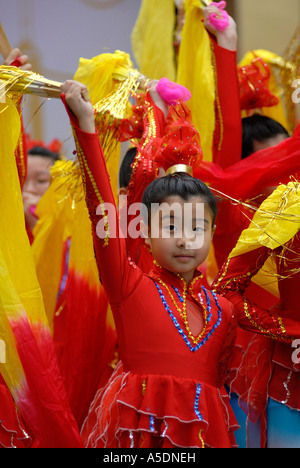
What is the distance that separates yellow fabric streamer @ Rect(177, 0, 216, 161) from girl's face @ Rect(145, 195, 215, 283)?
0.84 meters

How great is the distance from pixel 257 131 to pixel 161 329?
1.11 metres

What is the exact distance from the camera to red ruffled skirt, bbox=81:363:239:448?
1.74 m

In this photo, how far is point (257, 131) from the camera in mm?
2707

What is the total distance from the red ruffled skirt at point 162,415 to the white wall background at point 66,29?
2.40 metres

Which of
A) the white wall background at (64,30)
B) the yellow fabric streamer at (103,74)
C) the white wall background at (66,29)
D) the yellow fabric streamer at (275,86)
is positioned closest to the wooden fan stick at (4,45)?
the yellow fabric streamer at (103,74)

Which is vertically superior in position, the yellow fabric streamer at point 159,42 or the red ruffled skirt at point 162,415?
the yellow fabric streamer at point 159,42

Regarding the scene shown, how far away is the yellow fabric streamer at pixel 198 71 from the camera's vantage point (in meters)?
2.70

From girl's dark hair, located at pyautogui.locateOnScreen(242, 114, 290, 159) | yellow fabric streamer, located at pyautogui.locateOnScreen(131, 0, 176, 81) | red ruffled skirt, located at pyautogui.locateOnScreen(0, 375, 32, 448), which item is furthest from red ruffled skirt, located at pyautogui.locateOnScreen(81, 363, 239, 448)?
yellow fabric streamer, located at pyautogui.locateOnScreen(131, 0, 176, 81)

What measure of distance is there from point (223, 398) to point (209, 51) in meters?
1.36

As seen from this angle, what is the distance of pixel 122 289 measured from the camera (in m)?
1.83

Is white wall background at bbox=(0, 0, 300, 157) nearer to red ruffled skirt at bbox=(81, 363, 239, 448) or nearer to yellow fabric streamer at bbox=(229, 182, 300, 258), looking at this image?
yellow fabric streamer at bbox=(229, 182, 300, 258)

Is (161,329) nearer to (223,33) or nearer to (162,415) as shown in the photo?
(162,415)

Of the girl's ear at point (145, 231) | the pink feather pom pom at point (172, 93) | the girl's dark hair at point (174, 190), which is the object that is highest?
the pink feather pom pom at point (172, 93)

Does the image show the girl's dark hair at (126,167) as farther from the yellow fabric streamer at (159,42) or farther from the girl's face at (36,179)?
the girl's face at (36,179)
